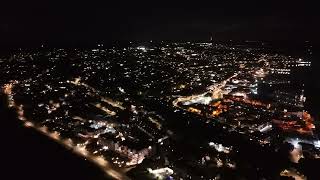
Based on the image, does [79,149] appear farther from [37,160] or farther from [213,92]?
[213,92]

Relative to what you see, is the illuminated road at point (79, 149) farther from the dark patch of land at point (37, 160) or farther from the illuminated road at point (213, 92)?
the illuminated road at point (213, 92)

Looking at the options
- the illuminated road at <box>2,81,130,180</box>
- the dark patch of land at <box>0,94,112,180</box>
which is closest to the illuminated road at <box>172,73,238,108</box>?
the illuminated road at <box>2,81,130,180</box>

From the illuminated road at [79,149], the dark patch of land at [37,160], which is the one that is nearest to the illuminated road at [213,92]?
the illuminated road at [79,149]

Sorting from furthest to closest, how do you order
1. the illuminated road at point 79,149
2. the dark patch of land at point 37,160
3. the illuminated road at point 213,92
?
the illuminated road at point 213,92 < the dark patch of land at point 37,160 < the illuminated road at point 79,149

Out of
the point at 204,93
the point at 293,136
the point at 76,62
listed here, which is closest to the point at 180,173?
the point at 293,136

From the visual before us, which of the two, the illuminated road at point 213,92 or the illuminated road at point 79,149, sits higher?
the illuminated road at point 79,149

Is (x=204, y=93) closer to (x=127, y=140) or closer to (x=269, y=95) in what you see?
(x=269, y=95)

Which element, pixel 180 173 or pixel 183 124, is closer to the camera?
pixel 180 173

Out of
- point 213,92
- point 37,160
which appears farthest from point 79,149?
point 213,92

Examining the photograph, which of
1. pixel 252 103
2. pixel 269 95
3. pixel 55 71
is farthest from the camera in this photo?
pixel 55 71

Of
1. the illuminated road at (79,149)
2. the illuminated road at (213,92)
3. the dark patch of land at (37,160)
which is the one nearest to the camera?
the illuminated road at (79,149)

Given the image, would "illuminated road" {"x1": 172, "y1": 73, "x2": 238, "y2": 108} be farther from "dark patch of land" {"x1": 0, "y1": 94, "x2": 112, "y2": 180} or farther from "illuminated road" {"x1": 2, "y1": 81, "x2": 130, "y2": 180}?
"dark patch of land" {"x1": 0, "y1": 94, "x2": 112, "y2": 180}
